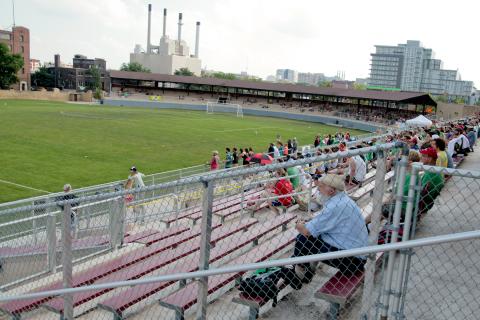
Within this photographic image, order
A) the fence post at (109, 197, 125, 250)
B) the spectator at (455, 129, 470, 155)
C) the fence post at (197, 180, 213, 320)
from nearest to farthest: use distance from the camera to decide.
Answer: the fence post at (197, 180, 213, 320) < the fence post at (109, 197, 125, 250) < the spectator at (455, 129, 470, 155)

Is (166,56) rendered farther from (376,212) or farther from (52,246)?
(376,212)

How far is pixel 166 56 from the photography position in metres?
140

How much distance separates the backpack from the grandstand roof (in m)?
56.4

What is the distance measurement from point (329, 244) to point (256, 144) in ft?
102

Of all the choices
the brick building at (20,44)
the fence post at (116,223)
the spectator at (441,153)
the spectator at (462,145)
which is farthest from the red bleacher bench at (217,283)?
the brick building at (20,44)

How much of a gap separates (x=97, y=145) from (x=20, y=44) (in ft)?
255

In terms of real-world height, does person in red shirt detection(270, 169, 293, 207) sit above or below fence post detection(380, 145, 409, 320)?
below

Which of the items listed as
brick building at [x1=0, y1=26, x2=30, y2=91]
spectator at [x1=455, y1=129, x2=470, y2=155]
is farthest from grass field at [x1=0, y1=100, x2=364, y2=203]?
brick building at [x1=0, y1=26, x2=30, y2=91]

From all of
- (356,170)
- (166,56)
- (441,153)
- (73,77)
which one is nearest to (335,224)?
(441,153)

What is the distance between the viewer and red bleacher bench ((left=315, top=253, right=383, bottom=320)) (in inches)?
153

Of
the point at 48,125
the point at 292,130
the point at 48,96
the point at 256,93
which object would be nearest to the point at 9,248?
the point at 48,125

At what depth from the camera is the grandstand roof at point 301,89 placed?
58500 millimetres

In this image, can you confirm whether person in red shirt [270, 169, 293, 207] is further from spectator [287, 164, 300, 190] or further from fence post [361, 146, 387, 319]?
fence post [361, 146, 387, 319]

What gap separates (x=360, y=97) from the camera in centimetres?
6575
